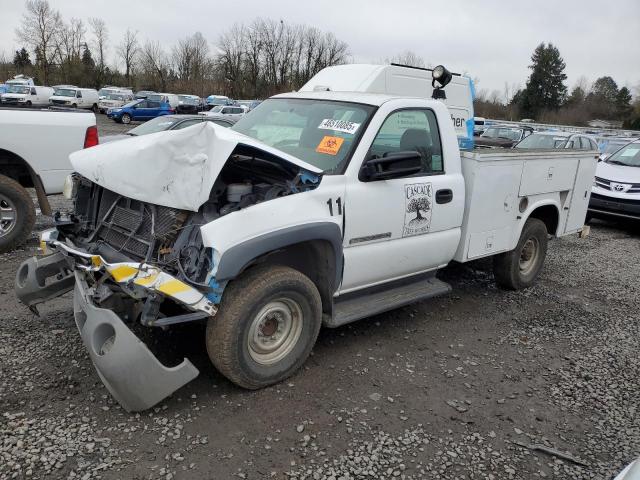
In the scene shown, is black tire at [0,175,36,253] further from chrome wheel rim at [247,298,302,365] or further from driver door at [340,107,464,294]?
driver door at [340,107,464,294]

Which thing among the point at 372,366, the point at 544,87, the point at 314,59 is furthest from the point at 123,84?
the point at 372,366

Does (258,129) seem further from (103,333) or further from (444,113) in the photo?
(103,333)

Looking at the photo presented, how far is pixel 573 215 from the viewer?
6227 mm

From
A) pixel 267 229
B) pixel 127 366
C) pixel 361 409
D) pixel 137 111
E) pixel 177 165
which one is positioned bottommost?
pixel 361 409

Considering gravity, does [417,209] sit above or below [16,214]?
above

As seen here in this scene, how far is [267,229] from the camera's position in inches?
129

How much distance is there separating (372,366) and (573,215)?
367 centimetres

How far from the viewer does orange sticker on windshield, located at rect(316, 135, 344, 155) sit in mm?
3967

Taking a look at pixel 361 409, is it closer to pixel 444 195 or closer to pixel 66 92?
pixel 444 195

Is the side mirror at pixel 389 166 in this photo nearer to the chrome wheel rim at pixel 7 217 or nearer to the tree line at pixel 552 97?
the chrome wheel rim at pixel 7 217

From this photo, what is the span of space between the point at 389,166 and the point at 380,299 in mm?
1134

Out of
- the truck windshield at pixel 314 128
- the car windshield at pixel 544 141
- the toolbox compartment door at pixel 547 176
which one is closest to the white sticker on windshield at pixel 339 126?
the truck windshield at pixel 314 128

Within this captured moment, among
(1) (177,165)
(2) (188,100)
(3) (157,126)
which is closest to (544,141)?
(3) (157,126)

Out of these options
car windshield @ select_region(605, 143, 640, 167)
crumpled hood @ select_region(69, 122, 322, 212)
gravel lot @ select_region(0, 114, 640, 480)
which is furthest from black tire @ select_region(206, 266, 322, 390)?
car windshield @ select_region(605, 143, 640, 167)
